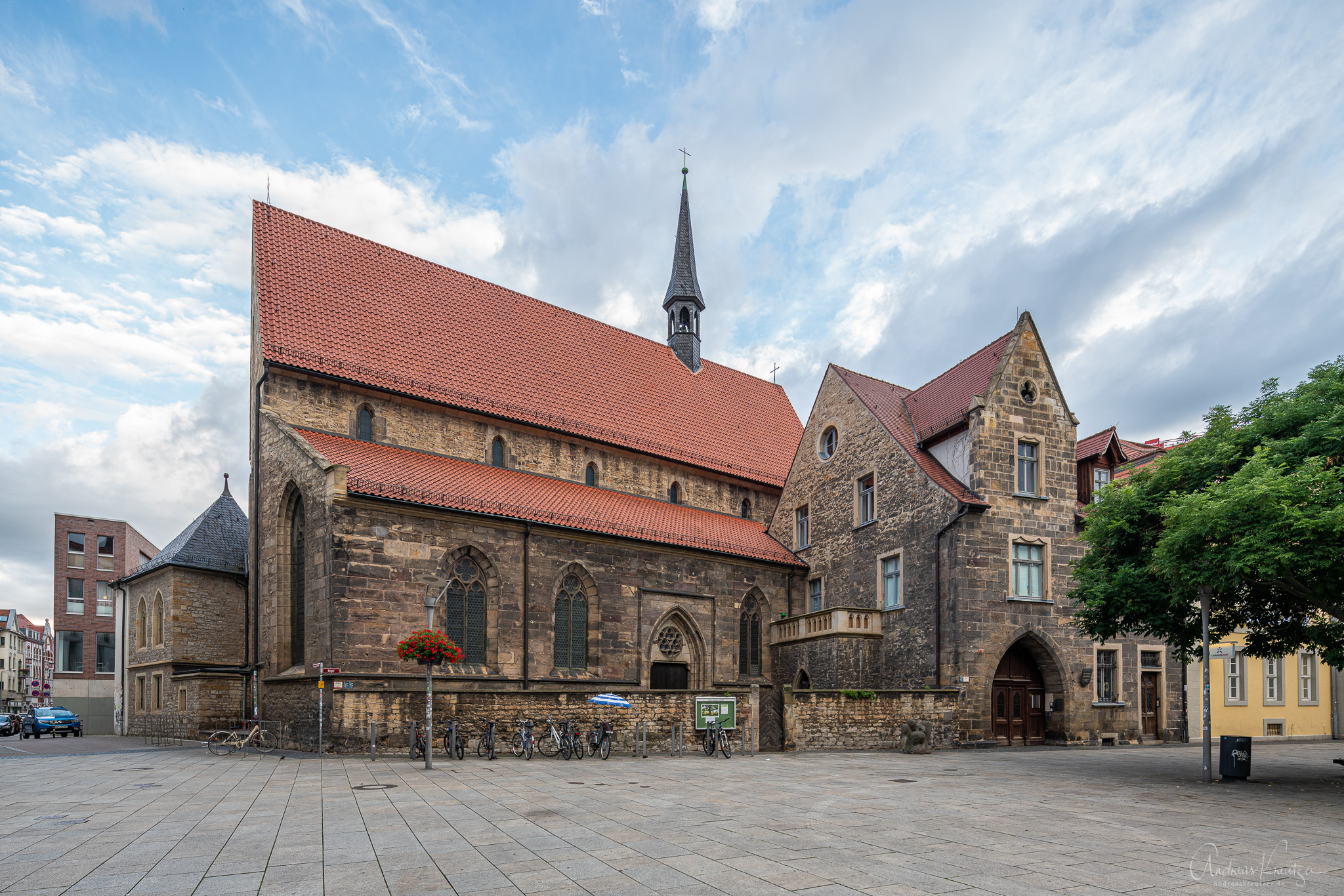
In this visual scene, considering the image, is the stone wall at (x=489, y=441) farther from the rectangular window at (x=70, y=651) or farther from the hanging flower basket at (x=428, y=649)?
the rectangular window at (x=70, y=651)

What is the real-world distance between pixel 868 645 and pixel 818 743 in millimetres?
4558

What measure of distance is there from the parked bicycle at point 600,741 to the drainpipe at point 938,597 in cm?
944

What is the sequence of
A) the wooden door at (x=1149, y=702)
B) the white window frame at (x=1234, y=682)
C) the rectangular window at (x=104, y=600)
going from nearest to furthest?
1. the wooden door at (x=1149, y=702)
2. the white window frame at (x=1234, y=682)
3. the rectangular window at (x=104, y=600)

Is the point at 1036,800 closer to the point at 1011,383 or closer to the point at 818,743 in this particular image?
the point at 818,743

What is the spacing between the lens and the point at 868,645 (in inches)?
1014

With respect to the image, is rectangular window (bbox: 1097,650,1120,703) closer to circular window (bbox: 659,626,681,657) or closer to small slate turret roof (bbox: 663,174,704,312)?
circular window (bbox: 659,626,681,657)

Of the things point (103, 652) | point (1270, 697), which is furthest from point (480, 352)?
point (103, 652)

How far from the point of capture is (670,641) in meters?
27.5

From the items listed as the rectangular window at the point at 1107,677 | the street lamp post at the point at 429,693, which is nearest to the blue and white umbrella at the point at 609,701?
the street lamp post at the point at 429,693

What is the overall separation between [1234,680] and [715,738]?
19531 mm

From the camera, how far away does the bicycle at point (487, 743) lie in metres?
18.5

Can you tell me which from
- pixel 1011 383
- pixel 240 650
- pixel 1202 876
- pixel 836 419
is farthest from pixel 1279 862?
pixel 240 650

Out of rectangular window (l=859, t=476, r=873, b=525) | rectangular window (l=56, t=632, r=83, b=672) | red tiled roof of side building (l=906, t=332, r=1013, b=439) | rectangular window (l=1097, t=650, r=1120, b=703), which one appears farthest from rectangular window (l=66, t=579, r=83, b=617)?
rectangular window (l=1097, t=650, r=1120, b=703)

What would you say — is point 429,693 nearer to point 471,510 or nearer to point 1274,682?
point 471,510
